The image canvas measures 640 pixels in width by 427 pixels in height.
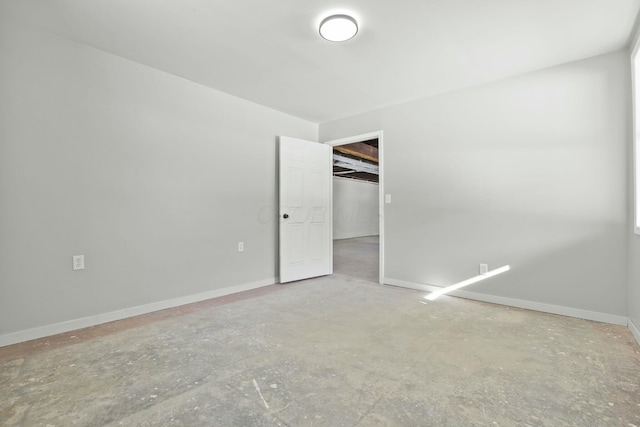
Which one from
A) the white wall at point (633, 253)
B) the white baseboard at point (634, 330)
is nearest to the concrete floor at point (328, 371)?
the white baseboard at point (634, 330)

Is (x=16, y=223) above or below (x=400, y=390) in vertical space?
above

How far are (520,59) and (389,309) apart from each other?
8.70 ft

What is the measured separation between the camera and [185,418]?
142cm

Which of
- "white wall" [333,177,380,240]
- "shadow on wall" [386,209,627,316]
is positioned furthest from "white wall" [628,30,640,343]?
"white wall" [333,177,380,240]

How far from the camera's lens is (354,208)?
11.1 meters

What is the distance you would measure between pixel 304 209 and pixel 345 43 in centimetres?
232

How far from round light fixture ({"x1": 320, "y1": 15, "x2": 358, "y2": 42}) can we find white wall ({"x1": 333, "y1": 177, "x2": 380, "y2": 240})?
7.75 metres

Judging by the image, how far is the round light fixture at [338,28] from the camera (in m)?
2.16

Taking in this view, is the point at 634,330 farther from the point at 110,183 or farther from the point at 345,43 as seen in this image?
the point at 110,183

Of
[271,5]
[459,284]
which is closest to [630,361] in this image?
[459,284]

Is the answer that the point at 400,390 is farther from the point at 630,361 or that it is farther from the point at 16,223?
the point at 16,223

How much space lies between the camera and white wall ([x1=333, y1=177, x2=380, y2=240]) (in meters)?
10.3

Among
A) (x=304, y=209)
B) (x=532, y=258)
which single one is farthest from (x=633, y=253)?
(x=304, y=209)

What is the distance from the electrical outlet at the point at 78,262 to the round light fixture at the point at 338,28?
2700 mm
